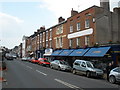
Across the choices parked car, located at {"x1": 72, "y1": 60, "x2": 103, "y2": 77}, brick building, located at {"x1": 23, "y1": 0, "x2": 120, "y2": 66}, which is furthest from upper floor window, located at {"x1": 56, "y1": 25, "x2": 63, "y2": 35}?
parked car, located at {"x1": 72, "y1": 60, "x2": 103, "y2": 77}

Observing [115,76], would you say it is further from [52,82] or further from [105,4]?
[105,4]

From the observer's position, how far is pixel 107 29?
27.2 metres

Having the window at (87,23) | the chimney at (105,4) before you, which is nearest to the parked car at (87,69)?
the window at (87,23)

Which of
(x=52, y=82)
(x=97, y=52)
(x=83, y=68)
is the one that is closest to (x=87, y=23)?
(x=97, y=52)

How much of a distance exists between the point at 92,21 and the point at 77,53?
5.64 metres

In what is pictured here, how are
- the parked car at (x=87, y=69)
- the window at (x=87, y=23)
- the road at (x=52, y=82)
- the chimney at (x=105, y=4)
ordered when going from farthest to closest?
the chimney at (x=105, y=4) < the window at (x=87, y=23) < the parked car at (x=87, y=69) < the road at (x=52, y=82)

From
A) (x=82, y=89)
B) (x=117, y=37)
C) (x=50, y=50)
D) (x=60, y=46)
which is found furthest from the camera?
(x=50, y=50)

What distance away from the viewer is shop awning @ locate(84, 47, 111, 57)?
71.3ft

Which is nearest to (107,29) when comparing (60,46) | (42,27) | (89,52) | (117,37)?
(117,37)

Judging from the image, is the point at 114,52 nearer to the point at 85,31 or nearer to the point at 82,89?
the point at 85,31

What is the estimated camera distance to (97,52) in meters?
22.8

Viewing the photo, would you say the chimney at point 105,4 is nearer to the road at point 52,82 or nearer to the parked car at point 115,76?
the road at point 52,82

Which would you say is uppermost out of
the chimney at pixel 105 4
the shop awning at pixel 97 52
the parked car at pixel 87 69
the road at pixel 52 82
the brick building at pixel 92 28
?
the chimney at pixel 105 4

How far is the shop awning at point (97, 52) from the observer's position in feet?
71.3
